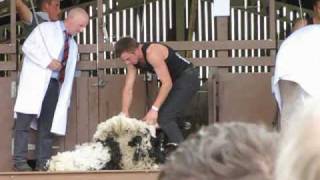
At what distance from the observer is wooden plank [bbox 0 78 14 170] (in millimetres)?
8117

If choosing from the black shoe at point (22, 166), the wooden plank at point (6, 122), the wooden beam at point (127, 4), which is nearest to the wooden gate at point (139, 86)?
the wooden plank at point (6, 122)

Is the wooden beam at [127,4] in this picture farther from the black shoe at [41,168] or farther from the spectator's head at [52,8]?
the black shoe at [41,168]

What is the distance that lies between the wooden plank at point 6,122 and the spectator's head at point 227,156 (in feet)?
22.0

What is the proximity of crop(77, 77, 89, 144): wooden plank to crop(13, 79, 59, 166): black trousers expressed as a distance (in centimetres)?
33

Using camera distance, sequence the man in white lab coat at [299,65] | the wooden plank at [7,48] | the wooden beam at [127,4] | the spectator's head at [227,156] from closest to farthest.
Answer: the spectator's head at [227,156]
the man in white lab coat at [299,65]
the wooden plank at [7,48]
the wooden beam at [127,4]

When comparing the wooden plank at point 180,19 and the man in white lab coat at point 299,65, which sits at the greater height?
the wooden plank at point 180,19

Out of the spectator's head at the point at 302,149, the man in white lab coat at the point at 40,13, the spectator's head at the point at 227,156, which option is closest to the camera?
the spectator's head at the point at 302,149

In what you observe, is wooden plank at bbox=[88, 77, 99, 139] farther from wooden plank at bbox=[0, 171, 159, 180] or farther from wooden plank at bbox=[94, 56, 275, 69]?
wooden plank at bbox=[0, 171, 159, 180]

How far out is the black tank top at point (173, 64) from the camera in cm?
782

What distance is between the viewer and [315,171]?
125 centimetres

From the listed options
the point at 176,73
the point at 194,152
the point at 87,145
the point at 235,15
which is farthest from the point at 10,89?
the point at 194,152

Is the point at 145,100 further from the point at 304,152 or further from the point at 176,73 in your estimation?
the point at 304,152

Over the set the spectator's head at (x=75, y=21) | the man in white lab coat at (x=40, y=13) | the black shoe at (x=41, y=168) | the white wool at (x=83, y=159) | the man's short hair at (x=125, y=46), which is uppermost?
the man in white lab coat at (x=40, y=13)

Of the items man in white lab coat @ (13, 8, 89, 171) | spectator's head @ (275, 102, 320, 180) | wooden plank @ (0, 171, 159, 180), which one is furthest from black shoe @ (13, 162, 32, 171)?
spectator's head @ (275, 102, 320, 180)
